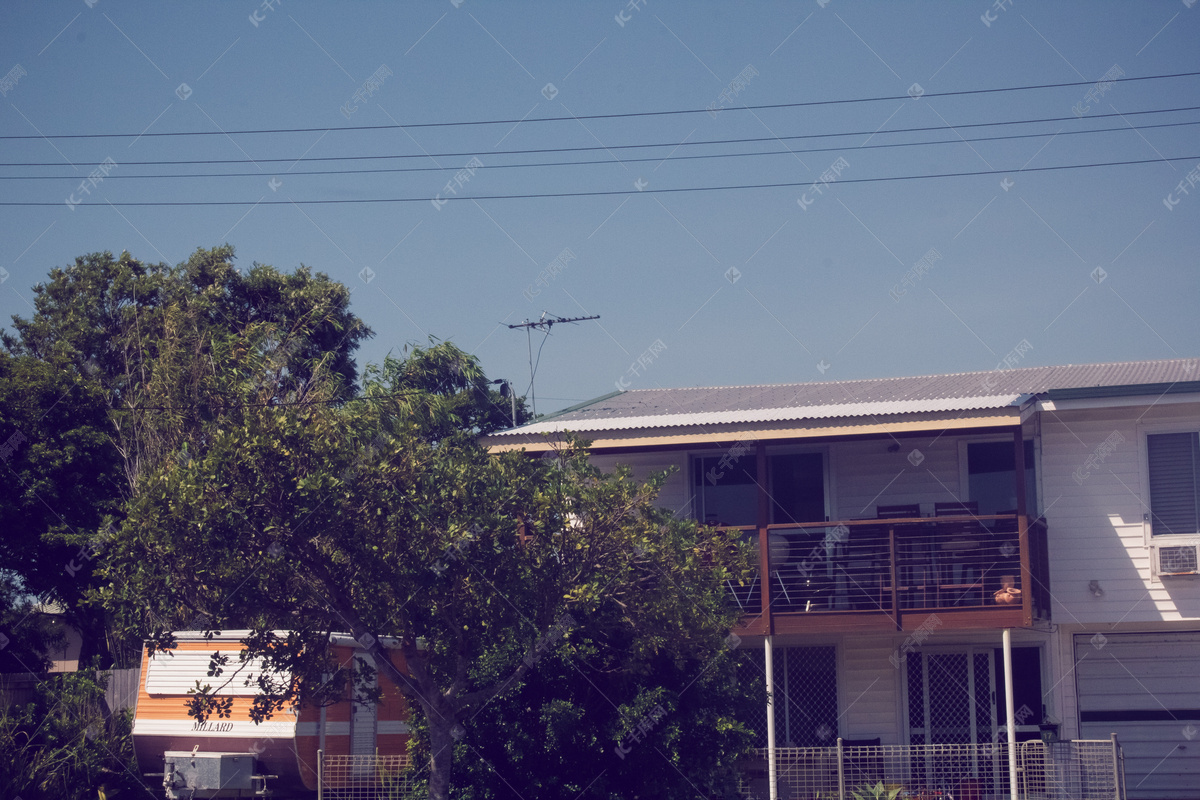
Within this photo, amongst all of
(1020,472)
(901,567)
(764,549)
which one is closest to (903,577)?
(901,567)

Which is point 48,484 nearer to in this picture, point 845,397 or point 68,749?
point 68,749

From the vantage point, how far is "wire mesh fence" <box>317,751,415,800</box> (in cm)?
1384

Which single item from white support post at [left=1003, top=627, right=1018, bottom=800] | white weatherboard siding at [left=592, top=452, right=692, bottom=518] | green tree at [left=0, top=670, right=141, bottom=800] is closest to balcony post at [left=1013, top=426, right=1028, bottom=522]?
white support post at [left=1003, top=627, right=1018, bottom=800]

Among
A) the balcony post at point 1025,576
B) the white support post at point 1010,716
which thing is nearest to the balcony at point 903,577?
the balcony post at point 1025,576

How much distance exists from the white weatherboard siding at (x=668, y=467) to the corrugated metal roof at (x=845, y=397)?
0.72 m

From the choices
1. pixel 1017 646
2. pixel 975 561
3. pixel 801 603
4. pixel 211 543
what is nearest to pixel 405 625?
pixel 211 543

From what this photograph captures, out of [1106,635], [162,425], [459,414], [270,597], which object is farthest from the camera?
[459,414]

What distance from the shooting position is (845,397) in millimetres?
18438

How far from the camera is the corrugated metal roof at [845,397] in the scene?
15805mm

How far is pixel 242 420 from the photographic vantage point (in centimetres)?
1052

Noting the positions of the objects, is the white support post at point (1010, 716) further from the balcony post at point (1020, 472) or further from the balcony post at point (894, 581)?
the balcony post at point (1020, 472)

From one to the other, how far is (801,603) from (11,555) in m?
14.7

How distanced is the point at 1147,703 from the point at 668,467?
7628mm

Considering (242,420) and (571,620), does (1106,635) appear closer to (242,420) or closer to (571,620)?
(571,620)
